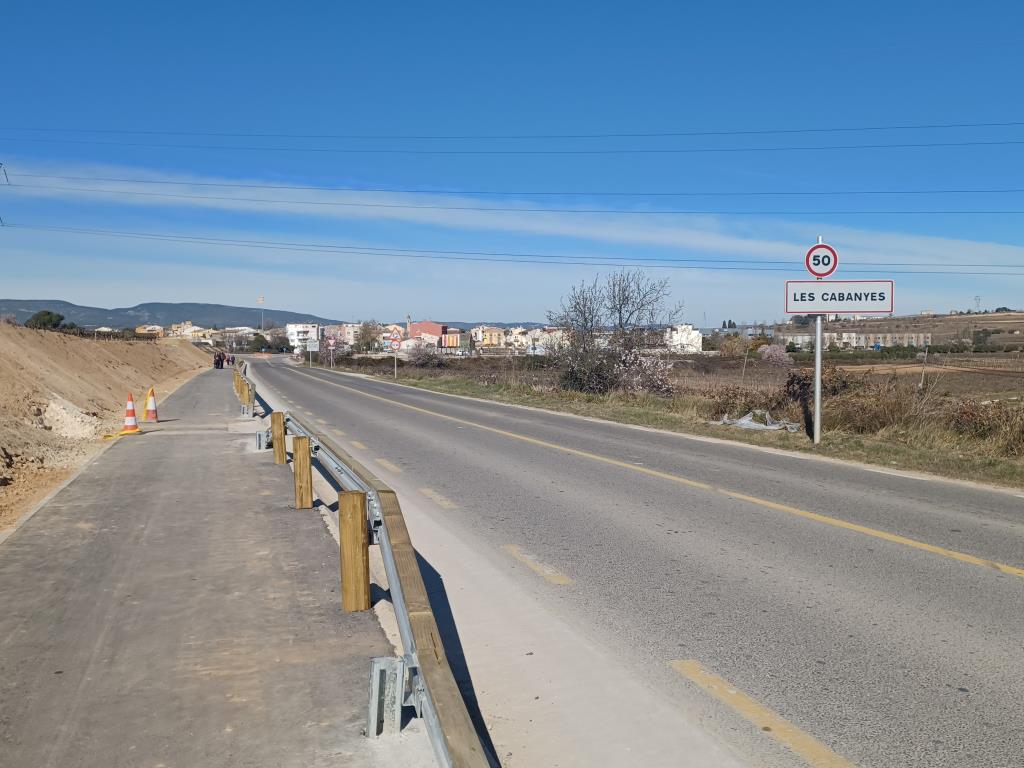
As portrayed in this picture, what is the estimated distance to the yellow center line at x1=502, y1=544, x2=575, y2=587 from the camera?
20.8 ft

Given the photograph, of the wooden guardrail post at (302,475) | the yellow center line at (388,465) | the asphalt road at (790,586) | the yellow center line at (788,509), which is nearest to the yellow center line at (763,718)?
the asphalt road at (790,586)

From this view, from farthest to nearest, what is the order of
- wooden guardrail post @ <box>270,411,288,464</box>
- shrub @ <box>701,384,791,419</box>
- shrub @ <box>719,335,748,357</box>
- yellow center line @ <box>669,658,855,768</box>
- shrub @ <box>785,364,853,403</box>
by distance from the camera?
shrub @ <box>719,335,748,357</box> → shrub @ <box>701,384,791,419</box> → shrub @ <box>785,364,853,403</box> → wooden guardrail post @ <box>270,411,288,464</box> → yellow center line @ <box>669,658,855,768</box>

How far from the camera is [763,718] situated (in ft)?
13.0

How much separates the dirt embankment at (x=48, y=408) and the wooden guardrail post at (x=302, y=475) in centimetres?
311

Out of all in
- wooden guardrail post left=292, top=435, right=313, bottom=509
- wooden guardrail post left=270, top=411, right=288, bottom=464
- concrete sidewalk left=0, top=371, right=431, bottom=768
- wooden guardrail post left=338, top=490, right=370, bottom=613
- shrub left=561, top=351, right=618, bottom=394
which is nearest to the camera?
concrete sidewalk left=0, top=371, right=431, bottom=768

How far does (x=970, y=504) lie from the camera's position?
9352mm

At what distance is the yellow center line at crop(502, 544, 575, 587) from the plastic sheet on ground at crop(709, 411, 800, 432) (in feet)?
36.1

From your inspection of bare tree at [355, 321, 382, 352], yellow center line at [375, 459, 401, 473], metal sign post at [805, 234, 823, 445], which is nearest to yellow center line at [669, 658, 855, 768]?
yellow center line at [375, 459, 401, 473]

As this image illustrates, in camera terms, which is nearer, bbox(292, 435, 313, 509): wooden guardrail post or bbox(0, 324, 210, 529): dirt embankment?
bbox(292, 435, 313, 509): wooden guardrail post

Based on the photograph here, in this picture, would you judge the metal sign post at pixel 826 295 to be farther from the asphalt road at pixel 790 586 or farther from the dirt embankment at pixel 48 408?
the dirt embankment at pixel 48 408

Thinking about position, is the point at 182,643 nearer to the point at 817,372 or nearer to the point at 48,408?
the point at 817,372

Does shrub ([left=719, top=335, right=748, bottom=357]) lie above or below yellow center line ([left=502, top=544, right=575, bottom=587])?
above

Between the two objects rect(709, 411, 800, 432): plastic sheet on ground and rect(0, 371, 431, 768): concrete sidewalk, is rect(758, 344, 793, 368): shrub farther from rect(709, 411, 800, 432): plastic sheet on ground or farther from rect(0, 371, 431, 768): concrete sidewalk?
rect(0, 371, 431, 768): concrete sidewalk

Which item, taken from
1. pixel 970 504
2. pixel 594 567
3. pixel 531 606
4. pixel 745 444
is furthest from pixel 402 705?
pixel 745 444
